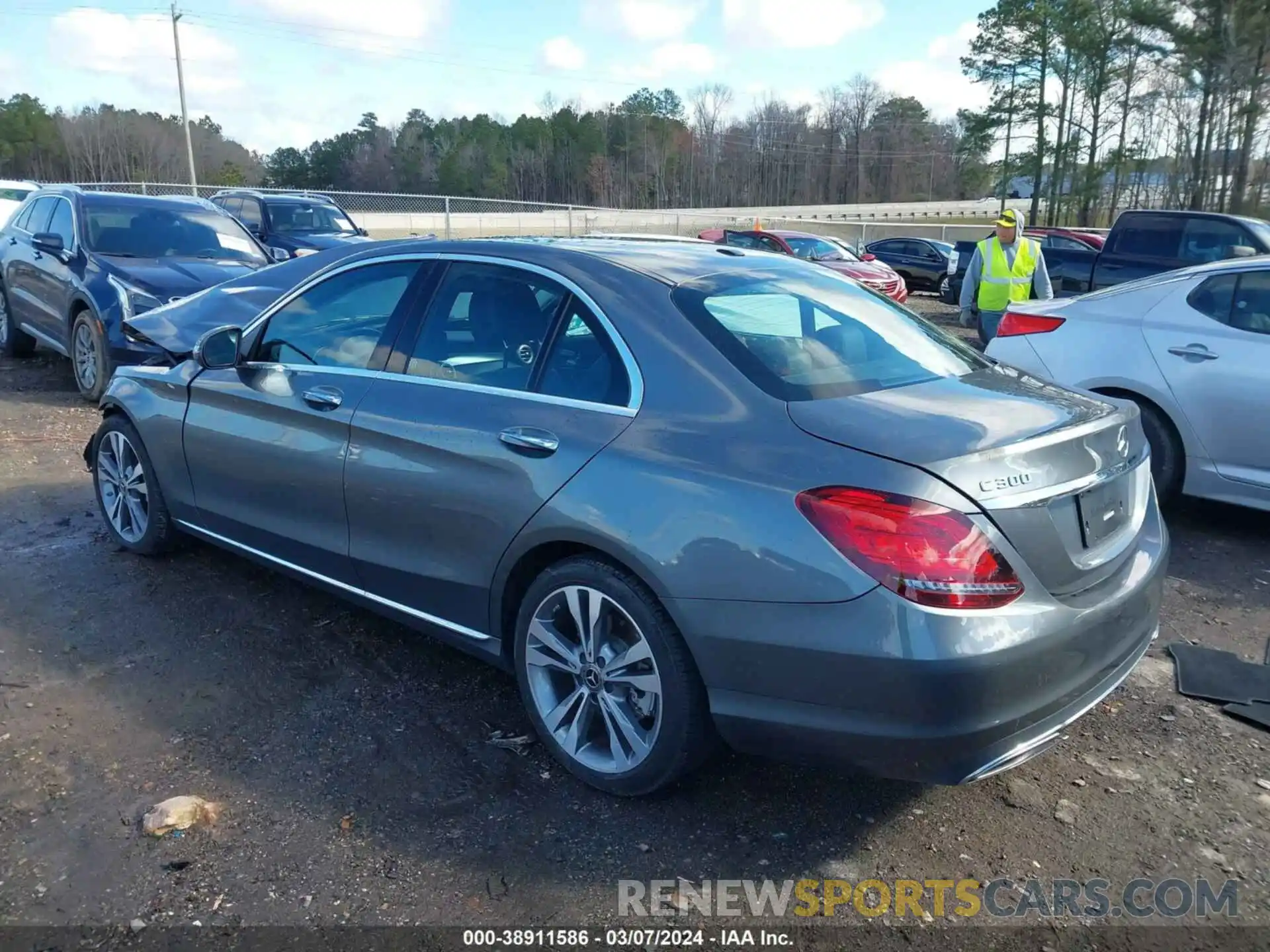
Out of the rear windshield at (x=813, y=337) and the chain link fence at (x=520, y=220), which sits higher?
the chain link fence at (x=520, y=220)

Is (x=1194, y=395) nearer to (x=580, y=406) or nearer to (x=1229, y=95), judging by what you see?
(x=580, y=406)

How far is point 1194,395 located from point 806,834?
13.3ft

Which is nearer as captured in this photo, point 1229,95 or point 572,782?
point 572,782

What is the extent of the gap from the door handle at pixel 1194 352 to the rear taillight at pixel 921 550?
13.0 feet

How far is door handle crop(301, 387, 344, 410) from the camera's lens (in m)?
3.86

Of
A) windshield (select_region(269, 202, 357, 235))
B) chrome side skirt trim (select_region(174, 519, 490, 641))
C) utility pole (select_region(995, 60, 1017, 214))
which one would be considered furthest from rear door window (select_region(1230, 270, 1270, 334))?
utility pole (select_region(995, 60, 1017, 214))

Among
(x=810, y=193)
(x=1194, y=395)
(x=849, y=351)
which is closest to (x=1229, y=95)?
(x=1194, y=395)

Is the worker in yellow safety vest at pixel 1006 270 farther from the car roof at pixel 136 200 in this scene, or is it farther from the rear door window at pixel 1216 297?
the car roof at pixel 136 200

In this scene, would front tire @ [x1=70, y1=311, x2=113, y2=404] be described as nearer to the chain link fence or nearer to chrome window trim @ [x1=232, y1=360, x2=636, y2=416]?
chrome window trim @ [x1=232, y1=360, x2=636, y2=416]

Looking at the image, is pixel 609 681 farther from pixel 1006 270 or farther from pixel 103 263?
pixel 103 263

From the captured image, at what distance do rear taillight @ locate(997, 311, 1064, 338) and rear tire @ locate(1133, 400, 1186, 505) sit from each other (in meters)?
0.83

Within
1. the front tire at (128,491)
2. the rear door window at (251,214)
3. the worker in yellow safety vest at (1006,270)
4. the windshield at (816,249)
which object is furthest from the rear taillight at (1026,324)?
the rear door window at (251,214)

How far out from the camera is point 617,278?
3330 millimetres

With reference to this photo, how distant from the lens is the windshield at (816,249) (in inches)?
759
